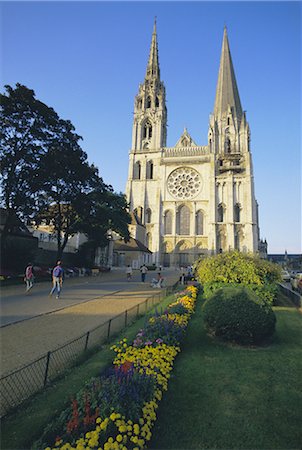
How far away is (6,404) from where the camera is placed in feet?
12.5

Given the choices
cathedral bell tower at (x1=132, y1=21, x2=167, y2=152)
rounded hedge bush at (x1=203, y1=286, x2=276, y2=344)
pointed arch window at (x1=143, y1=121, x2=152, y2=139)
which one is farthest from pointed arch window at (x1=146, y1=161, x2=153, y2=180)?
rounded hedge bush at (x1=203, y1=286, x2=276, y2=344)

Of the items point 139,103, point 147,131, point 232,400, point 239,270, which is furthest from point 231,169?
point 232,400

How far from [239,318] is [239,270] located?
5.20m

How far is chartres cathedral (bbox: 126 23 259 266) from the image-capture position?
54.5m

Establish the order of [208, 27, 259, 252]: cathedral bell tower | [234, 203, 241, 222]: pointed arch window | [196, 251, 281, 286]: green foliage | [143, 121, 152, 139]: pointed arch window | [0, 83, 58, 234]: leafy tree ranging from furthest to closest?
[143, 121, 152, 139]: pointed arch window < [234, 203, 241, 222]: pointed arch window < [208, 27, 259, 252]: cathedral bell tower < [0, 83, 58, 234]: leafy tree < [196, 251, 281, 286]: green foliage

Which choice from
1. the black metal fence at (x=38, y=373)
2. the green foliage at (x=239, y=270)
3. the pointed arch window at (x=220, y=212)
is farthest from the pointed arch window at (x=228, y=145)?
the black metal fence at (x=38, y=373)

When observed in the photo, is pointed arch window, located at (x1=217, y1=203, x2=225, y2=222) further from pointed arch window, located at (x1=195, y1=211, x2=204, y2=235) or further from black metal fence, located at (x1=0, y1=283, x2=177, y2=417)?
black metal fence, located at (x1=0, y1=283, x2=177, y2=417)

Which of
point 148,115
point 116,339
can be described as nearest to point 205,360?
point 116,339

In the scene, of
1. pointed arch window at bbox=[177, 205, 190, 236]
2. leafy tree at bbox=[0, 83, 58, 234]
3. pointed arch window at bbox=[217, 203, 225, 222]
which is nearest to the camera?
leafy tree at bbox=[0, 83, 58, 234]

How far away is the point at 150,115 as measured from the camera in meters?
63.2

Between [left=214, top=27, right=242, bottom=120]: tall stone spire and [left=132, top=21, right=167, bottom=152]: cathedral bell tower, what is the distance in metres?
14.1

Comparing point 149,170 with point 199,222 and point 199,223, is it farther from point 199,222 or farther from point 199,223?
point 199,223

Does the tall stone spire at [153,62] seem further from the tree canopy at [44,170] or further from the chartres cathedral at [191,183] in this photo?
the tree canopy at [44,170]

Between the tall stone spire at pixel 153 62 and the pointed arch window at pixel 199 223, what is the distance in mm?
39482
